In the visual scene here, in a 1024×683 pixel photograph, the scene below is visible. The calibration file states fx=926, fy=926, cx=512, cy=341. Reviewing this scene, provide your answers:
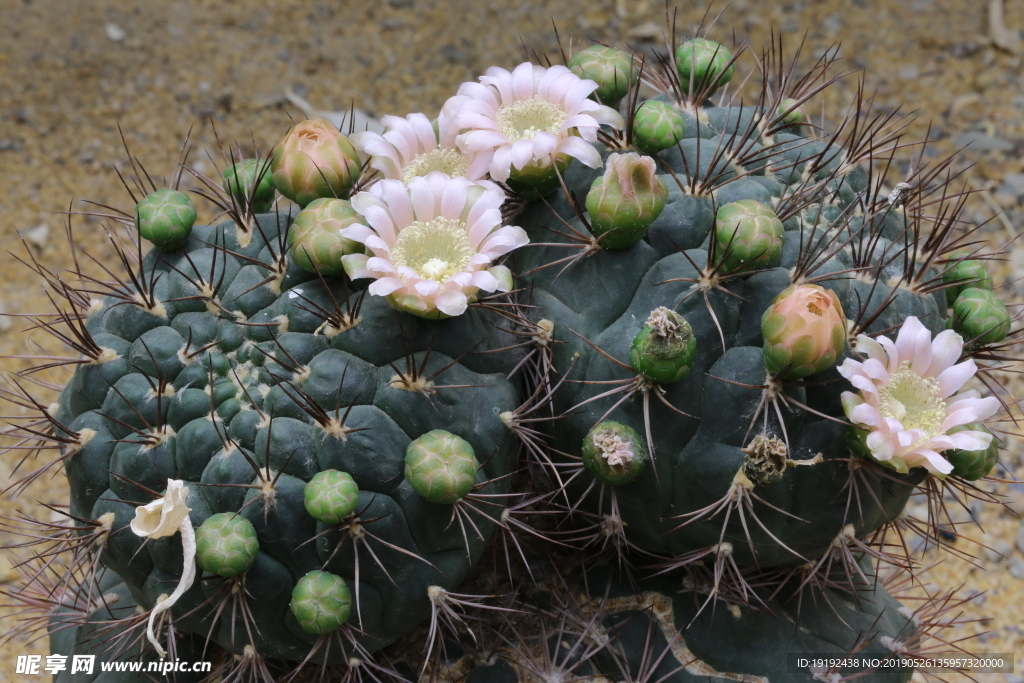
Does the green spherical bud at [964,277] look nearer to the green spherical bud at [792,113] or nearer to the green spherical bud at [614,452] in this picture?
the green spherical bud at [792,113]

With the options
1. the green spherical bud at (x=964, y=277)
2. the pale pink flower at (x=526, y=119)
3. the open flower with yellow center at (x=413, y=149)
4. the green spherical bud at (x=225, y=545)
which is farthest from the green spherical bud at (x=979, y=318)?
the green spherical bud at (x=225, y=545)

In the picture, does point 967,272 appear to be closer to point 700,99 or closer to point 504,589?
point 700,99

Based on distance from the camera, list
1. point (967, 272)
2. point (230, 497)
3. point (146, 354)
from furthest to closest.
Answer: point (967, 272) → point (146, 354) → point (230, 497)

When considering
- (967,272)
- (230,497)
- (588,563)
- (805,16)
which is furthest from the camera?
(805,16)

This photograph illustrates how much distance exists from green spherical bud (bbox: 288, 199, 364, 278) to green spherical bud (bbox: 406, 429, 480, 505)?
A: 0.36 meters

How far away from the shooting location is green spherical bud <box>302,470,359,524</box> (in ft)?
4.78

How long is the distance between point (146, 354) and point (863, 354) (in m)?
1.27

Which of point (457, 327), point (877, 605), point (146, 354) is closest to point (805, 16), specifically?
point (877, 605)

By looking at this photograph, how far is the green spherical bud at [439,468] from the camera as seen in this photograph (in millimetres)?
1501

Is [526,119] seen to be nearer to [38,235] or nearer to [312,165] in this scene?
[312,165]

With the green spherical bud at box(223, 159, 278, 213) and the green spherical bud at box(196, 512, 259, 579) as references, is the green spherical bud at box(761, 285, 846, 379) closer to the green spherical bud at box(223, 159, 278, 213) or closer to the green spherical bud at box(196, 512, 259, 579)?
the green spherical bud at box(196, 512, 259, 579)

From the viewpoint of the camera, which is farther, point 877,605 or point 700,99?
point 877,605

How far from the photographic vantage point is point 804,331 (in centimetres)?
150

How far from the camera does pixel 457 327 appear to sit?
1.67m
